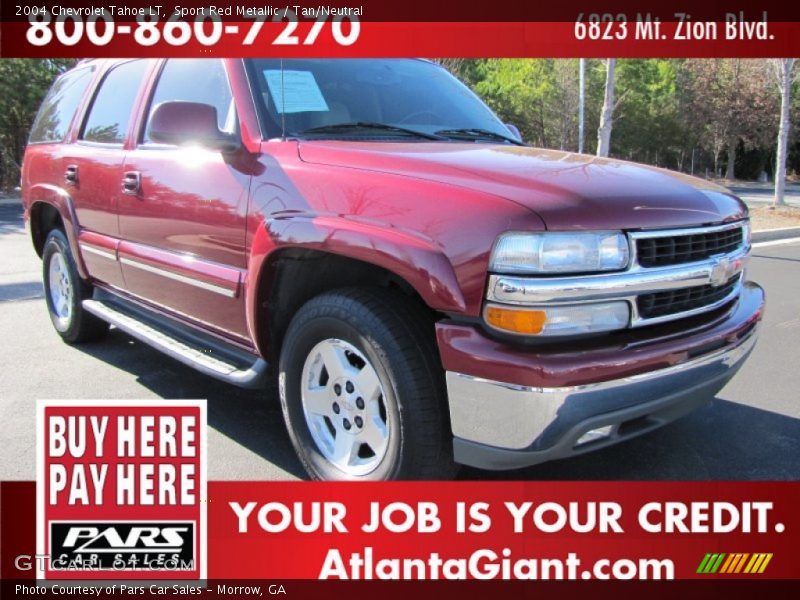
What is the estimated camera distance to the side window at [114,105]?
4027 mm

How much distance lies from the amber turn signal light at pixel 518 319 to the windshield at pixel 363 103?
127 cm

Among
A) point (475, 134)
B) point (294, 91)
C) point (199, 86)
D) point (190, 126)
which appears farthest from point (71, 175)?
point (475, 134)

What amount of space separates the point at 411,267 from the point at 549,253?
0.46 meters

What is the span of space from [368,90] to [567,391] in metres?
→ 1.96

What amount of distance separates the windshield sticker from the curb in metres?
10.2

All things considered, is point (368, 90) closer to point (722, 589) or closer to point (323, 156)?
point (323, 156)

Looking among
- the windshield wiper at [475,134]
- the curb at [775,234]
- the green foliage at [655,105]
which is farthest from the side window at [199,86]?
the green foliage at [655,105]

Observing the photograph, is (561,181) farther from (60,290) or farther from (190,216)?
(60,290)

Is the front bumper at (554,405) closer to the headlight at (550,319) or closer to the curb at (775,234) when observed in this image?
the headlight at (550,319)

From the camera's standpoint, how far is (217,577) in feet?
7.89

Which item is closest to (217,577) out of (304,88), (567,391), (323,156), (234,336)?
(234,336)

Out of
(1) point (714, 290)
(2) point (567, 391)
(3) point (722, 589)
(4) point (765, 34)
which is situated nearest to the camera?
(2) point (567, 391)

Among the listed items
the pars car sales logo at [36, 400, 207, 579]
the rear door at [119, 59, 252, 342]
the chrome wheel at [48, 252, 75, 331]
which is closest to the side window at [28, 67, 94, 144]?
the chrome wheel at [48, 252, 75, 331]

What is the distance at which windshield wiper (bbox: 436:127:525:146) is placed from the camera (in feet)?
11.2
